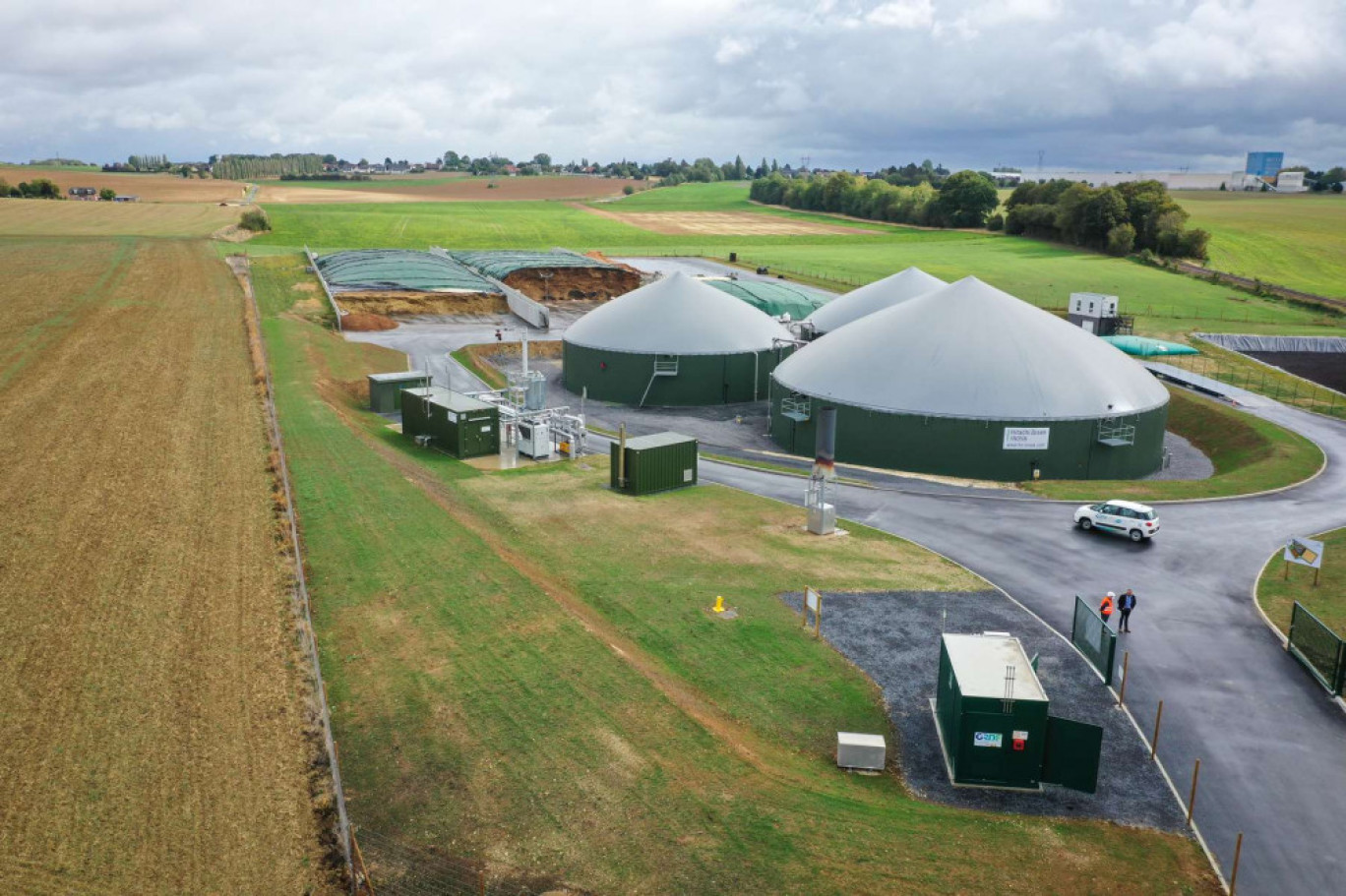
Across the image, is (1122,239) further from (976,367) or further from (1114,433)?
(976,367)

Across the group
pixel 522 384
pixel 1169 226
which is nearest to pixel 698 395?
pixel 522 384

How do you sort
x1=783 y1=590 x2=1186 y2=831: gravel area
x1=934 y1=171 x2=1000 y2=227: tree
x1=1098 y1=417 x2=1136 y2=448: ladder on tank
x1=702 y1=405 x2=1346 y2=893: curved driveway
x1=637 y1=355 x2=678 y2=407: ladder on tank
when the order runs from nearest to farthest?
x1=702 y1=405 x2=1346 y2=893: curved driveway → x1=783 y1=590 x2=1186 y2=831: gravel area → x1=1098 y1=417 x2=1136 y2=448: ladder on tank → x1=637 y1=355 x2=678 y2=407: ladder on tank → x1=934 y1=171 x2=1000 y2=227: tree

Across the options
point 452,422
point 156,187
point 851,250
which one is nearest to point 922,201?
point 851,250

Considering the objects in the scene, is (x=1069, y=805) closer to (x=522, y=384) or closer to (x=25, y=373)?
(x=522, y=384)

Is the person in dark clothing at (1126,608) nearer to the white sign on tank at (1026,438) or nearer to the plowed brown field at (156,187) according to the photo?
the white sign on tank at (1026,438)

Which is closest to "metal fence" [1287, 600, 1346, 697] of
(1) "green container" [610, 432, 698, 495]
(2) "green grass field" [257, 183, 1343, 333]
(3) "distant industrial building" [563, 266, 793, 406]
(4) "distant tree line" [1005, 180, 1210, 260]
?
(1) "green container" [610, 432, 698, 495]

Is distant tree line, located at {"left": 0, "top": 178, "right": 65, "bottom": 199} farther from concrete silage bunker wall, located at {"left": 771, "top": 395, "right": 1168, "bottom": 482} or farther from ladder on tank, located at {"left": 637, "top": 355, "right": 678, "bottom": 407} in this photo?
concrete silage bunker wall, located at {"left": 771, "top": 395, "right": 1168, "bottom": 482}

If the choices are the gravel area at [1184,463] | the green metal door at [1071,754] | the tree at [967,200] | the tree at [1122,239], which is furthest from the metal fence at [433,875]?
the tree at [967,200]
